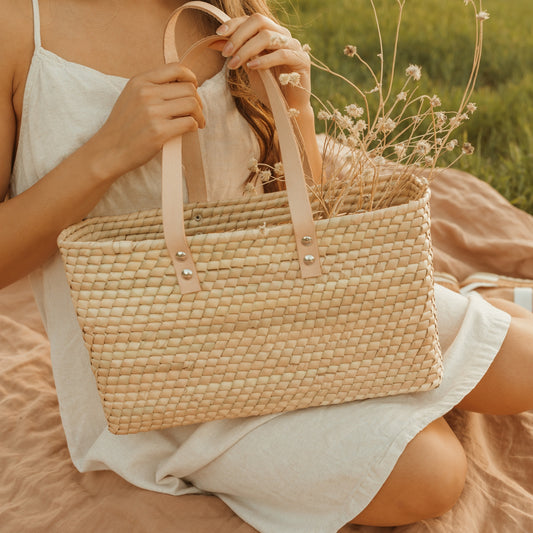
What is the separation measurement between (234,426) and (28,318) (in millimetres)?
1155

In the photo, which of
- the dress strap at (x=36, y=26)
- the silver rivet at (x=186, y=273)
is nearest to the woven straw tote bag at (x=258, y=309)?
the silver rivet at (x=186, y=273)

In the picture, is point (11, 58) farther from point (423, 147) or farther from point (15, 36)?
point (423, 147)

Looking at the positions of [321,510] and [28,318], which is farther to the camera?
[28,318]

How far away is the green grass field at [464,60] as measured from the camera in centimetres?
305

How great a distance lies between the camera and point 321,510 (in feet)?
4.15

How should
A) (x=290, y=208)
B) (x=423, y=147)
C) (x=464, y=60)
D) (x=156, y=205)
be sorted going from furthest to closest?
(x=464, y=60), (x=156, y=205), (x=423, y=147), (x=290, y=208)

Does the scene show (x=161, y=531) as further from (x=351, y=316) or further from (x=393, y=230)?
(x=393, y=230)

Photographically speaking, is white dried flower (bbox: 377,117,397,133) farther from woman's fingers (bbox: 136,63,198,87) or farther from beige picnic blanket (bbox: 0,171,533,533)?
beige picnic blanket (bbox: 0,171,533,533)

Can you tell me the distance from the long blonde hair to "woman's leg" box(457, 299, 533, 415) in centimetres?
65

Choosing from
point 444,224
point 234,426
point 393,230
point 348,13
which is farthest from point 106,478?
point 348,13

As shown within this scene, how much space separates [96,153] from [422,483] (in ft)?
2.71

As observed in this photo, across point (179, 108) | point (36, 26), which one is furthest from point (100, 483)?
point (36, 26)

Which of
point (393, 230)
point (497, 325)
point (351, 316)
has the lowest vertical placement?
point (497, 325)

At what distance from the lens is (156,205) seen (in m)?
1.40
